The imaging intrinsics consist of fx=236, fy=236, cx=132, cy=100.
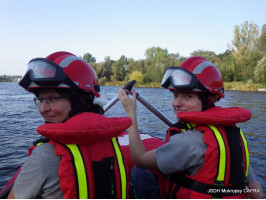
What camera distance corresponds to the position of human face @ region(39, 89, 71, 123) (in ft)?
5.56

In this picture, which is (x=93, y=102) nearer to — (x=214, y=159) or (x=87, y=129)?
(x=87, y=129)

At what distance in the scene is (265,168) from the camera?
17.2ft

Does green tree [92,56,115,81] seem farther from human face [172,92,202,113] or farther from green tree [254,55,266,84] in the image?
human face [172,92,202,113]

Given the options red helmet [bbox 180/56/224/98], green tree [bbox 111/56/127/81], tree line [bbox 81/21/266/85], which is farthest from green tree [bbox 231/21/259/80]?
red helmet [bbox 180/56/224/98]

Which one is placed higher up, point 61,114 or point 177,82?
point 177,82

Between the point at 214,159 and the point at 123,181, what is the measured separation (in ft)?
2.16

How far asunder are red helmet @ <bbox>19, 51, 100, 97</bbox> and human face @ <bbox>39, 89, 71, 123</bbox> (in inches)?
2.6

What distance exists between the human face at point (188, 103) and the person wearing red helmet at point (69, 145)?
591 millimetres

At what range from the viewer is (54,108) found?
1.69 m

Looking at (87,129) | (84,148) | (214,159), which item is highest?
(87,129)

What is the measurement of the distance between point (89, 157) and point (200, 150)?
79cm

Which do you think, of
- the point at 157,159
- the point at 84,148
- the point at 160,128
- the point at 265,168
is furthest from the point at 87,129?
the point at 160,128

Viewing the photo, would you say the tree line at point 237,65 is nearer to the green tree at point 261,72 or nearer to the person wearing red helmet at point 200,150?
the green tree at point 261,72

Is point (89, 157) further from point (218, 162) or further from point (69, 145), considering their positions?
point (218, 162)
